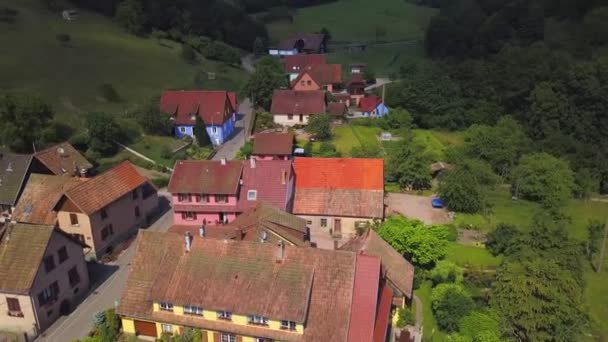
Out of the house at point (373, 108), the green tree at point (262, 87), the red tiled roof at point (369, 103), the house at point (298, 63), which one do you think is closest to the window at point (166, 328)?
the green tree at point (262, 87)

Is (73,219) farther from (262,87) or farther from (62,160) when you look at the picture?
(262,87)

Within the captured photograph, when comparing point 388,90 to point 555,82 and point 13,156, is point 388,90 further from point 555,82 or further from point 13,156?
point 13,156

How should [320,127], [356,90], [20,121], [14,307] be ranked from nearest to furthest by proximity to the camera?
Result: [14,307], [20,121], [320,127], [356,90]

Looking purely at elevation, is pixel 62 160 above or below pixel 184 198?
above

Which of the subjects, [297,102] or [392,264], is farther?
[297,102]

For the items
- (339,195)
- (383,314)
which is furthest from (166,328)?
(339,195)

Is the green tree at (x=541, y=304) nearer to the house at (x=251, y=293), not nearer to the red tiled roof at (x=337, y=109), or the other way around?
the house at (x=251, y=293)

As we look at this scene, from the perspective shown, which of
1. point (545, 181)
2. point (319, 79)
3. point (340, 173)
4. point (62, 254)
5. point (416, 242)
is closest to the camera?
point (62, 254)

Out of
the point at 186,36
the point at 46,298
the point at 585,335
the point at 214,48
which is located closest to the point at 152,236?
the point at 46,298
